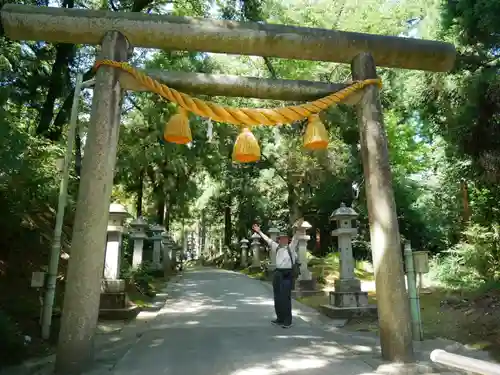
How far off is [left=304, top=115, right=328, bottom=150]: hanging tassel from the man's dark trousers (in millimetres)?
3038

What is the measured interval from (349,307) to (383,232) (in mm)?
4265

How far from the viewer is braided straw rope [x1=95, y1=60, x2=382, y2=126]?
4.45m

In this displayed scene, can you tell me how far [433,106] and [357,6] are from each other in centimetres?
636

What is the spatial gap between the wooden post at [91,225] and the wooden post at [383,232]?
311 cm

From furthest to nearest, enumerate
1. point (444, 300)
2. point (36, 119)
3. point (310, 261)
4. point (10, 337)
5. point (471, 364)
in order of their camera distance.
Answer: point (310, 261) < point (36, 119) < point (444, 300) < point (10, 337) < point (471, 364)

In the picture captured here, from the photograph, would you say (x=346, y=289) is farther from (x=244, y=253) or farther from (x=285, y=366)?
(x=244, y=253)

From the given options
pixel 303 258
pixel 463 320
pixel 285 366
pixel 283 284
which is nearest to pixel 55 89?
pixel 283 284

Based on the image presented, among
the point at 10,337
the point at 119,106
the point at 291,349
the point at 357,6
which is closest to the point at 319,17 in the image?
the point at 357,6

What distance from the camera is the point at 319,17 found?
13516 mm

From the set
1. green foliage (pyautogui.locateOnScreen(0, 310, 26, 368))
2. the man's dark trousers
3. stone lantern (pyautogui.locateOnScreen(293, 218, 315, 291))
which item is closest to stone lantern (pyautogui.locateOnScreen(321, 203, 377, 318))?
the man's dark trousers

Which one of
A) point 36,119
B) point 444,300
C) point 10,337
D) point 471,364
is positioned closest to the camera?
point 471,364

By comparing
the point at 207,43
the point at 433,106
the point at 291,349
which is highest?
the point at 433,106

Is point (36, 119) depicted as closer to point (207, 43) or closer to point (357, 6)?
point (207, 43)

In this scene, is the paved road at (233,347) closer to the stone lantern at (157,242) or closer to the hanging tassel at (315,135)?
the hanging tassel at (315,135)
